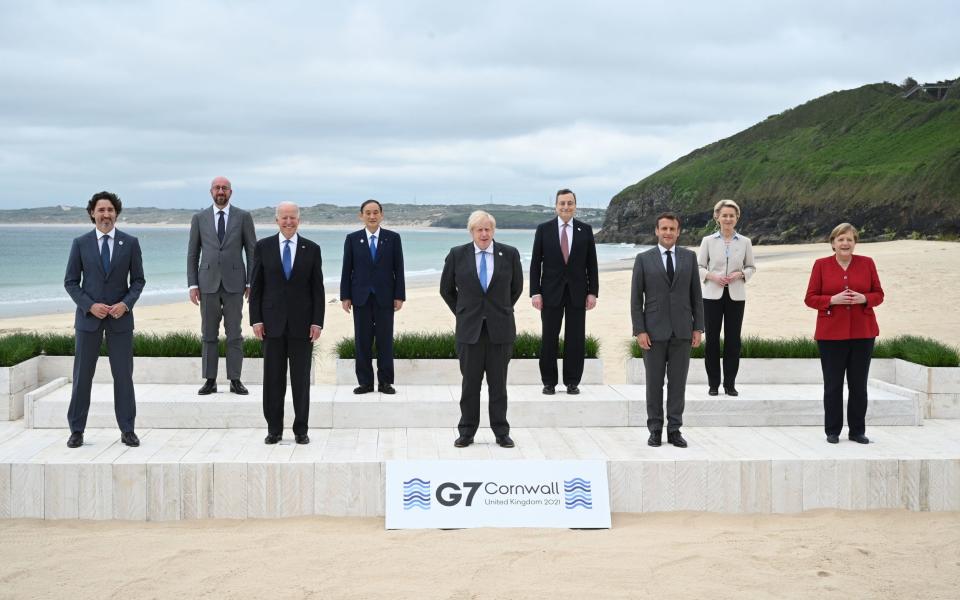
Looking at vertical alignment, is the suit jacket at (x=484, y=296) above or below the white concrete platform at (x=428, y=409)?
above

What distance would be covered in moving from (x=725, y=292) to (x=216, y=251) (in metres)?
4.17

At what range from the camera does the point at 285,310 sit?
579 cm

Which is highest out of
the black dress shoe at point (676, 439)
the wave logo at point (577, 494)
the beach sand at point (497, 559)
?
the black dress shoe at point (676, 439)

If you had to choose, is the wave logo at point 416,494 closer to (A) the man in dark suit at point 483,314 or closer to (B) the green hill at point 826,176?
(A) the man in dark suit at point 483,314

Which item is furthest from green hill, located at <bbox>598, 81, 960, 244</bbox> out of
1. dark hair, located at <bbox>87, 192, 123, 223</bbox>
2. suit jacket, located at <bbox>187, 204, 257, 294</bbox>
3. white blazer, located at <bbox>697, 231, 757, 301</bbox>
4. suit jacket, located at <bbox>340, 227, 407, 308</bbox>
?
dark hair, located at <bbox>87, 192, 123, 223</bbox>

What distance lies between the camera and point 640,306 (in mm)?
5984

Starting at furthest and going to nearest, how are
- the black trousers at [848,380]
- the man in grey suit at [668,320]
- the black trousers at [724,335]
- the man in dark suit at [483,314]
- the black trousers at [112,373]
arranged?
the black trousers at [724,335] < the black trousers at [848,380] < the man in grey suit at [668,320] < the man in dark suit at [483,314] < the black trousers at [112,373]

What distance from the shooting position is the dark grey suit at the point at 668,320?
231 inches

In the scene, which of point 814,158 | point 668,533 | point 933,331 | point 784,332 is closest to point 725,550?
point 668,533

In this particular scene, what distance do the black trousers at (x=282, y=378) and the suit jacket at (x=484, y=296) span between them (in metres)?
1.10

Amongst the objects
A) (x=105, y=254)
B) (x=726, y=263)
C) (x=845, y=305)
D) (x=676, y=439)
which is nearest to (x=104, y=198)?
(x=105, y=254)

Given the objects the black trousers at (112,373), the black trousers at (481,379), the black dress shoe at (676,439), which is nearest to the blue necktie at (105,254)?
the black trousers at (112,373)

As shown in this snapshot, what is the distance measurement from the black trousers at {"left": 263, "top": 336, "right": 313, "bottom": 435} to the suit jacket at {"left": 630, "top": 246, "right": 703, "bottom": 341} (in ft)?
7.73

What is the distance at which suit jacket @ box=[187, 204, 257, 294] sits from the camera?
672cm
